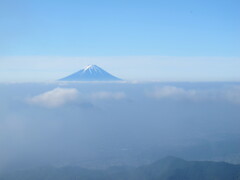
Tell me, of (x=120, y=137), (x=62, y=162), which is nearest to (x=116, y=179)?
(x=62, y=162)

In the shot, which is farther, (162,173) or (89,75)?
(89,75)

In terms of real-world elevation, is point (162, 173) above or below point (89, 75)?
below

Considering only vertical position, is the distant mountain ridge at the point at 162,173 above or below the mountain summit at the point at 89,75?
below

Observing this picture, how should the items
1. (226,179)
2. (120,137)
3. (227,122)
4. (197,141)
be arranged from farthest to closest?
(227,122), (120,137), (197,141), (226,179)

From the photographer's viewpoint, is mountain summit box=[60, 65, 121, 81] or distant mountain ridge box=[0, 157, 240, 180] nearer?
distant mountain ridge box=[0, 157, 240, 180]

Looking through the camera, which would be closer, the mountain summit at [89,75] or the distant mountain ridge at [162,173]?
the distant mountain ridge at [162,173]

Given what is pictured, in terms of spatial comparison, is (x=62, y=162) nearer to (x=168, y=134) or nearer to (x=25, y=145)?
(x=25, y=145)

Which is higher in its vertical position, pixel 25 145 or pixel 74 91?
pixel 74 91

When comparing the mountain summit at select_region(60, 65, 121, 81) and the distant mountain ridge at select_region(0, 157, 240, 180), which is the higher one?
the mountain summit at select_region(60, 65, 121, 81)
